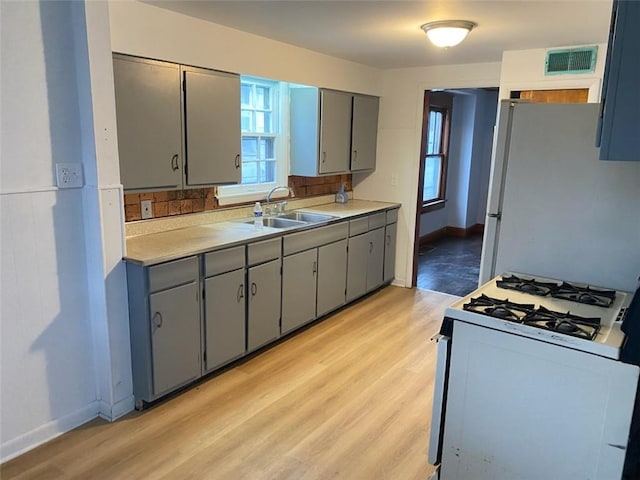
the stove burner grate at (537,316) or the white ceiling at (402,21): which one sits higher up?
the white ceiling at (402,21)

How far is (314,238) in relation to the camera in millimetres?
3752

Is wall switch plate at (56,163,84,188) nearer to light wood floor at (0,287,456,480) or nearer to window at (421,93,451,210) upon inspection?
light wood floor at (0,287,456,480)

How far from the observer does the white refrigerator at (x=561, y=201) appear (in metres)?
2.17

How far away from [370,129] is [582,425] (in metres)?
3.67

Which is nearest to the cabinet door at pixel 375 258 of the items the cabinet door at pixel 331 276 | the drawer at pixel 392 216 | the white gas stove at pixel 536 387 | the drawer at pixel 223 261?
the drawer at pixel 392 216

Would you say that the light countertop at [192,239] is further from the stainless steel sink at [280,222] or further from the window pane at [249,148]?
the window pane at [249,148]

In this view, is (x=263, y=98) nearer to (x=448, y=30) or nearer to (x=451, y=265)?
(x=448, y=30)

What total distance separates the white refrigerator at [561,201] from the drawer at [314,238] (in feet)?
4.88

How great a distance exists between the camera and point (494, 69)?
4.23 meters

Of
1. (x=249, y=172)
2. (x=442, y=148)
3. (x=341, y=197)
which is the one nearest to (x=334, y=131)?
(x=341, y=197)

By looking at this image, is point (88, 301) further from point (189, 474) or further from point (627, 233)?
point (627, 233)

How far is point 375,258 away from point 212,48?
249 centimetres

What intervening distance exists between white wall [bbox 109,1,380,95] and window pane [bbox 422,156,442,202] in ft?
10.0

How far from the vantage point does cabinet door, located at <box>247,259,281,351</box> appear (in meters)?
3.19
